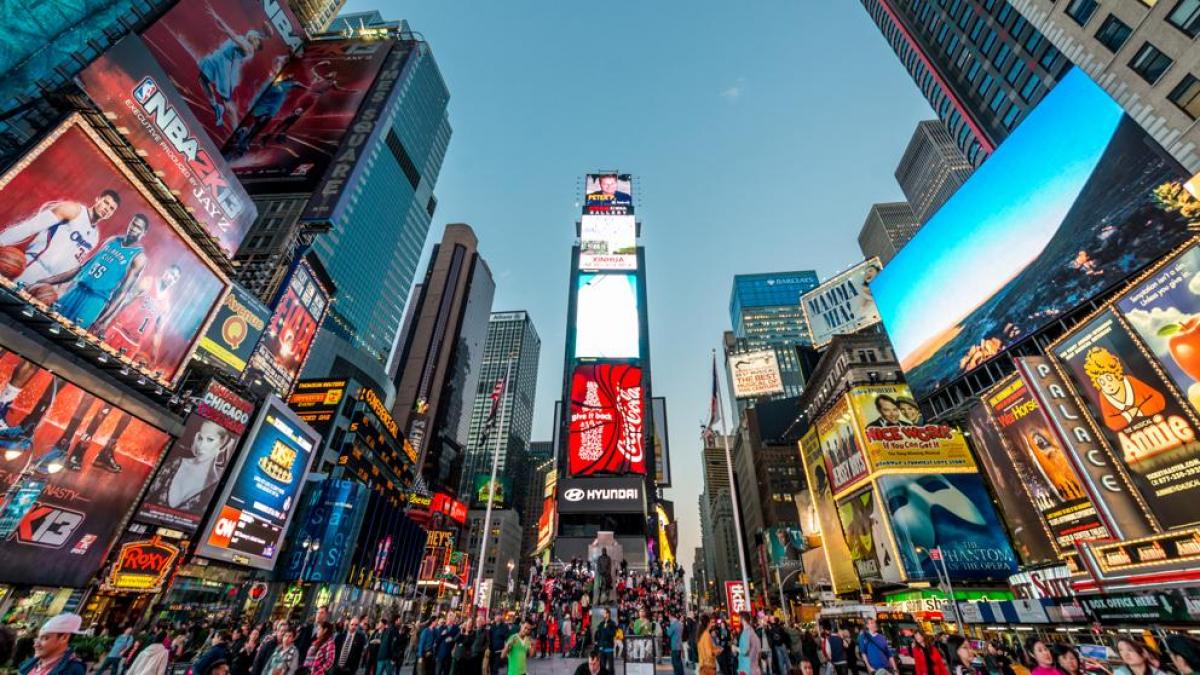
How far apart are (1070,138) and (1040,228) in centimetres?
489

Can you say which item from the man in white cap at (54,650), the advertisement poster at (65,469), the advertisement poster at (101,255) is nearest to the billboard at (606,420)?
the advertisement poster at (101,255)

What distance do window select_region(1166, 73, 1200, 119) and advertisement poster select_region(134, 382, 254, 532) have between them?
55105mm

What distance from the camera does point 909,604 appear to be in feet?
115

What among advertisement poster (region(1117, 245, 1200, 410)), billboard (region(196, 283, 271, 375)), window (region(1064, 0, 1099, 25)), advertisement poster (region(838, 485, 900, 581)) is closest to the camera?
advertisement poster (region(1117, 245, 1200, 410))

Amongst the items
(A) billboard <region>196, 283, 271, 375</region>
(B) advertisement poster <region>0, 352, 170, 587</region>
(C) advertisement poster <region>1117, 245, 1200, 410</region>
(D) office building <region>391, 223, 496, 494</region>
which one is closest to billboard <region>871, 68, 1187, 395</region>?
(C) advertisement poster <region>1117, 245, 1200, 410</region>

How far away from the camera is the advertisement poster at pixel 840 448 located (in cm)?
4161

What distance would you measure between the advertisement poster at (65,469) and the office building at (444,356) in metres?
96.4

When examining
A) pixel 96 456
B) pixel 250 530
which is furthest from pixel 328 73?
pixel 250 530

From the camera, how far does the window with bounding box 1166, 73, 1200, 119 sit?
72.7 ft

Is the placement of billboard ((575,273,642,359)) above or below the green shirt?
above

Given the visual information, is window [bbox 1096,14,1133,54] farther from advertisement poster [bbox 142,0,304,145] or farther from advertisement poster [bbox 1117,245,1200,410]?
advertisement poster [bbox 142,0,304,145]

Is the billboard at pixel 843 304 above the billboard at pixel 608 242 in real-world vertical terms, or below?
below

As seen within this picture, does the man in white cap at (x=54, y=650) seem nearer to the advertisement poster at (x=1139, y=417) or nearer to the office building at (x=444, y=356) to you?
the advertisement poster at (x=1139, y=417)

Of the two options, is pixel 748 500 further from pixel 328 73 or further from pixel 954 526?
pixel 328 73
